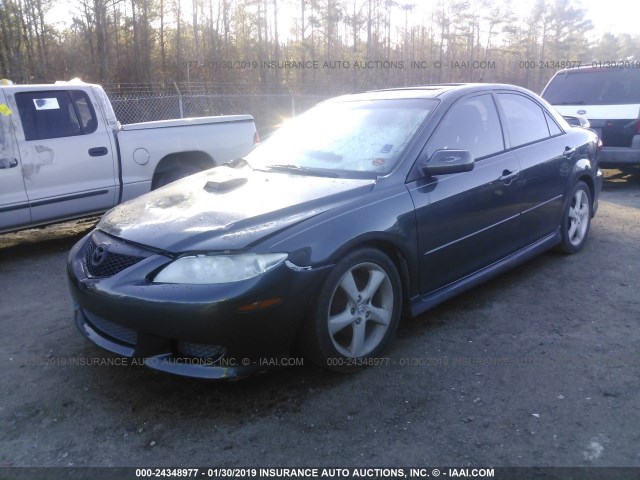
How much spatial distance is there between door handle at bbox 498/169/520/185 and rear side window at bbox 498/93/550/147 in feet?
0.90

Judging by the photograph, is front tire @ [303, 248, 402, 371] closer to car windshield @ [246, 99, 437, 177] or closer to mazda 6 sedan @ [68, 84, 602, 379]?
mazda 6 sedan @ [68, 84, 602, 379]

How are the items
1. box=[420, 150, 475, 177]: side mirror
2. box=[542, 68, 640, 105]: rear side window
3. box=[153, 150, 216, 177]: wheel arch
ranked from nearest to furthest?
1. box=[420, 150, 475, 177]: side mirror
2. box=[153, 150, 216, 177]: wheel arch
3. box=[542, 68, 640, 105]: rear side window

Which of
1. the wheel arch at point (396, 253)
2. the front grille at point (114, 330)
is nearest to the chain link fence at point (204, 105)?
the front grille at point (114, 330)

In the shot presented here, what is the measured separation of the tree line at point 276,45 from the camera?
66.6 ft

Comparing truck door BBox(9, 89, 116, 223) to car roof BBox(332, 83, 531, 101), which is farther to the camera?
truck door BBox(9, 89, 116, 223)

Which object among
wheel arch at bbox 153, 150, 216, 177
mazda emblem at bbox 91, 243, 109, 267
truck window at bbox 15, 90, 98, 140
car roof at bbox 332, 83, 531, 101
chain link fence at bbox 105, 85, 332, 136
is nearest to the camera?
mazda emblem at bbox 91, 243, 109, 267

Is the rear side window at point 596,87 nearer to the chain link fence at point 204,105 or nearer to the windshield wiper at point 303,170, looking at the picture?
the windshield wiper at point 303,170

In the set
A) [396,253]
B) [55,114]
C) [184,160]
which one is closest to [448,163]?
[396,253]

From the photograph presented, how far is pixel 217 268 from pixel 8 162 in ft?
13.0

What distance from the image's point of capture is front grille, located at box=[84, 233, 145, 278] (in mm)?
2959

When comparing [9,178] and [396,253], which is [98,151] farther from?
[396,253]

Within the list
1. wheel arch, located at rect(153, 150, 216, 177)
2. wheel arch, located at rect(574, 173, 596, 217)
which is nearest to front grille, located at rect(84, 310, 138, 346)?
wheel arch, located at rect(153, 150, 216, 177)

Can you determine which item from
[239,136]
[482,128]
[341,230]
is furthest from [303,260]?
[239,136]

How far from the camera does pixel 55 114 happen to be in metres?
6.02
